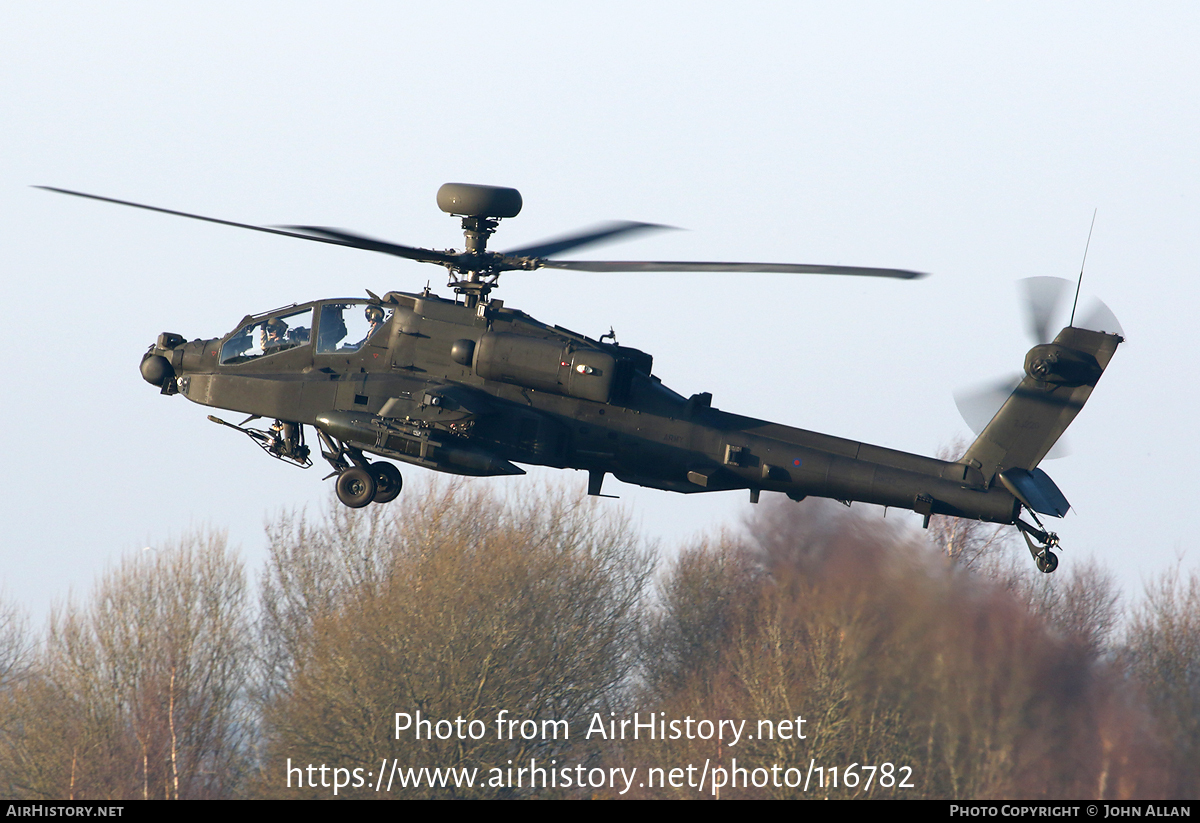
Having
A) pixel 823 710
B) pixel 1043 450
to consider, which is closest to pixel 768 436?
pixel 1043 450

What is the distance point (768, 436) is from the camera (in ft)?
55.6

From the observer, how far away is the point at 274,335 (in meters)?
17.5

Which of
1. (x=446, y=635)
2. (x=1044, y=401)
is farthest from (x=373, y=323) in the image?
(x=446, y=635)

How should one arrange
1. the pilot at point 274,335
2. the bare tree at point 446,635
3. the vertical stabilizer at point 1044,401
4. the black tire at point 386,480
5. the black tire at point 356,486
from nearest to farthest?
1. the vertical stabilizer at point 1044,401
2. the black tire at point 356,486
3. the black tire at point 386,480
4. the pilot at point 274,335
5. the bare tree at point 446,635

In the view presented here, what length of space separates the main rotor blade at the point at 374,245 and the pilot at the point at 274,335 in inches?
77.7

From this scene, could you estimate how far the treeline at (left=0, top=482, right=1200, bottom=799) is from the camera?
1866 cm

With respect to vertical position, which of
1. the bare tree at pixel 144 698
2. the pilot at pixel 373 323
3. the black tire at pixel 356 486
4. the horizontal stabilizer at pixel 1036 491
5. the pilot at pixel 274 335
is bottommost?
the bare tree at pixel 144 698

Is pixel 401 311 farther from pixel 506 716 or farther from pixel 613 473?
pixel 506 716

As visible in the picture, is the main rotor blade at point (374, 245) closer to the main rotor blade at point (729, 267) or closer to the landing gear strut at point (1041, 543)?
the main rotor blade at point (729, 267)

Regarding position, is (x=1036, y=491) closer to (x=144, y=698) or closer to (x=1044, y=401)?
(x=1044, y=401)

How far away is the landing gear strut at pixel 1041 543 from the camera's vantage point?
16.5 metres

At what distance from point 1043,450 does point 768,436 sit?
11.0ft

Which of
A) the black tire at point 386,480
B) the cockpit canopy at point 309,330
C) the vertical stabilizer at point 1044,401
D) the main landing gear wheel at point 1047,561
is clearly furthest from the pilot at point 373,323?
the main landing gear wheel at point 1047,561

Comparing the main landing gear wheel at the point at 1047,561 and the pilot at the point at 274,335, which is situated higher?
the pilot at the point at 274,335
